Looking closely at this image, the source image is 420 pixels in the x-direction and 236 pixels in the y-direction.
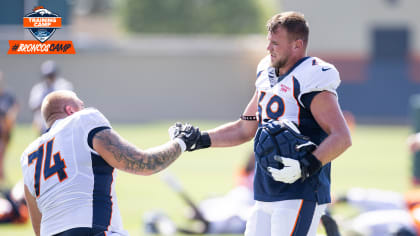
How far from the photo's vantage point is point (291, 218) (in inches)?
161

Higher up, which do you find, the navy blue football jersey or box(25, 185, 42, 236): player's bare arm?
the navy blue football jersey

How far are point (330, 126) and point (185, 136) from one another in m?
0.96

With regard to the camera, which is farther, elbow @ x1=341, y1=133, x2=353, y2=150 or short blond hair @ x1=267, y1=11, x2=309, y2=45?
short blond hair @ x1=267, y1=11, x2=309, y2=45

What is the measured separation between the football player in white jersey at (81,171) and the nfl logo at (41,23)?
136 centimetres

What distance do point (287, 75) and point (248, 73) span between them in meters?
28.9

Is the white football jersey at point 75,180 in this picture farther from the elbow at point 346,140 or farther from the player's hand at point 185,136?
the elbow at point 346,140

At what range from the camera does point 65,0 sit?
5.60 meters

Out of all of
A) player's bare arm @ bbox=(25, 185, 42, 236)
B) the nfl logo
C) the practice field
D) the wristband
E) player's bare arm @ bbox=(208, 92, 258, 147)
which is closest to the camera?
player's bare arm @ bbox=(25, 185, 42, 236)

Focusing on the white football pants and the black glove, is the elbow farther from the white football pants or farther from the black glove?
the white football pants

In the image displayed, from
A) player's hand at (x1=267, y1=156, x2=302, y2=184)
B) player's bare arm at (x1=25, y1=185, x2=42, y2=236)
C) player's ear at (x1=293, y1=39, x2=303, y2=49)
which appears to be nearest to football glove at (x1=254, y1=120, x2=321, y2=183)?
player's hand at (x1=267, y1=156, x2=302, y2=184)

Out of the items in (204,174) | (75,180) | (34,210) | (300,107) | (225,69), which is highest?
(300,107)

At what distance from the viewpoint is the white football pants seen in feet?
13.5

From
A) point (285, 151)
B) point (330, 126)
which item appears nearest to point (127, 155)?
point (285, 151)

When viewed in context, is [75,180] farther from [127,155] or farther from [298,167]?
[298,167]
